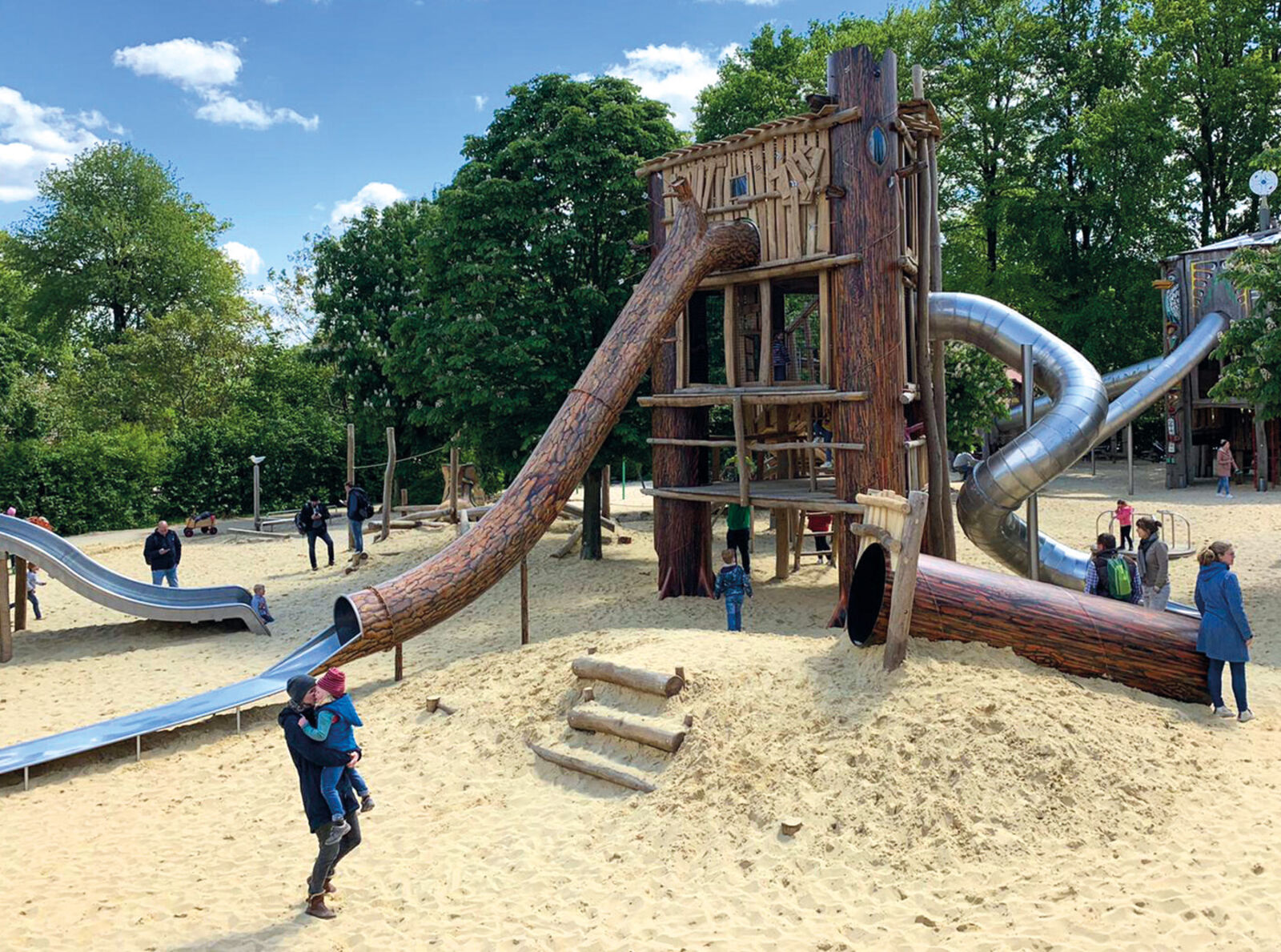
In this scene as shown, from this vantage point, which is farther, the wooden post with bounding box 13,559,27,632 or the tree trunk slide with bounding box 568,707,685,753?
the wooden post with bounding box 13,559,27,632

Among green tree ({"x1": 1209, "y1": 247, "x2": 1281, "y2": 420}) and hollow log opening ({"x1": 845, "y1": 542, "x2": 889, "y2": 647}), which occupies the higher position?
green tree ({"x1": 1209, "y1": 247, "x2": 1281, "y2": 420})

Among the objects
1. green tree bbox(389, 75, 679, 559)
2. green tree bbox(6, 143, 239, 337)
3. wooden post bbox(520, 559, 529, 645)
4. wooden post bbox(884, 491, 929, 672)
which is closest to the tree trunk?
green tree bbox(389, 75, 679, 559)

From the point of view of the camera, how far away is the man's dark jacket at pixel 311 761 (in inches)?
259

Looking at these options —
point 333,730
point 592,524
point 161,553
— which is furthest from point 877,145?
point 161,553

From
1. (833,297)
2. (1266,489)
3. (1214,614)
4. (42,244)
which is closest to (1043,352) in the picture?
(833,297)

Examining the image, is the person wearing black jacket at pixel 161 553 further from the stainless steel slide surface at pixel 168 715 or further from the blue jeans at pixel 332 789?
the blue jeans at pixel 332 789

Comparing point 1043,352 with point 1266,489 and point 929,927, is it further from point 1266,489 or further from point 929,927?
point 1266,489

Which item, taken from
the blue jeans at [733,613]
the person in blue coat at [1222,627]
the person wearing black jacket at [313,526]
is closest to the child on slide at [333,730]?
the blue jeans at [733,613]

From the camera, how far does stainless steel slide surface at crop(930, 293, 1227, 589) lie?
13953mm

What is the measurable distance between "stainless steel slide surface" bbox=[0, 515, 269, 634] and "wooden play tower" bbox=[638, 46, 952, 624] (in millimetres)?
6815

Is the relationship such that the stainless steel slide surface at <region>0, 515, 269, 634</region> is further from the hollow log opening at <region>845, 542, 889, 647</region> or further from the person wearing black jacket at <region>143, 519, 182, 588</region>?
the hollow log opening at <region>845, 542, 889, 647</region>

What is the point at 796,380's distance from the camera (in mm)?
17141

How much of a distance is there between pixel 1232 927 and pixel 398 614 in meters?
8.01

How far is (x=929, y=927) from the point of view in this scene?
618 centimetres
